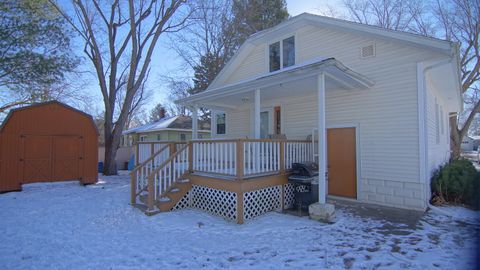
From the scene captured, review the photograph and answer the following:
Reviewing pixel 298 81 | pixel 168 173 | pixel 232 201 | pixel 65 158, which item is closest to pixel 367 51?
pixel 298 81

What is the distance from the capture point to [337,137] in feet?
27.2

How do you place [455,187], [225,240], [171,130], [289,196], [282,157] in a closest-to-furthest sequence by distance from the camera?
[225,240], [282,157], [289,196], [455,187], [171,130]

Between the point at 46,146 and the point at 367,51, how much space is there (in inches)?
494

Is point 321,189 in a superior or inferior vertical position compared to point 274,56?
inferior

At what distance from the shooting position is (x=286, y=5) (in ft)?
71.8

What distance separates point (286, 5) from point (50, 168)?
20.4 metres

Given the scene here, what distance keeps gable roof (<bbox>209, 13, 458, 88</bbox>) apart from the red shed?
6489 mm

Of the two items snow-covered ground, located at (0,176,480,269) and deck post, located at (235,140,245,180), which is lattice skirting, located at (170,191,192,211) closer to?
snow-covered ground, located at (0,176,480,269)

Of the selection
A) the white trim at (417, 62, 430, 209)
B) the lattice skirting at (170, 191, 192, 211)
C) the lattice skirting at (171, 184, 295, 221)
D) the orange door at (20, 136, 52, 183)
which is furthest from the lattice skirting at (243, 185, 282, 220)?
the orange door at (20, 136, 52, 183)

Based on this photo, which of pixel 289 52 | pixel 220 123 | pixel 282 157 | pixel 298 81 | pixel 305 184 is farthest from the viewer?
pixel 220 123

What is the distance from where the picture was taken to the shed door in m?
10.2

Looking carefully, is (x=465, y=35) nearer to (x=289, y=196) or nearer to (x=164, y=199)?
(x=289, y=196)

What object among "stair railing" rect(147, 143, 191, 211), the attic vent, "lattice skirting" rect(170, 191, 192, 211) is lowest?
"lattice skirting" rect(170, 191, 192, 211)

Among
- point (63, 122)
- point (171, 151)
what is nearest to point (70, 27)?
point (63, 122)
